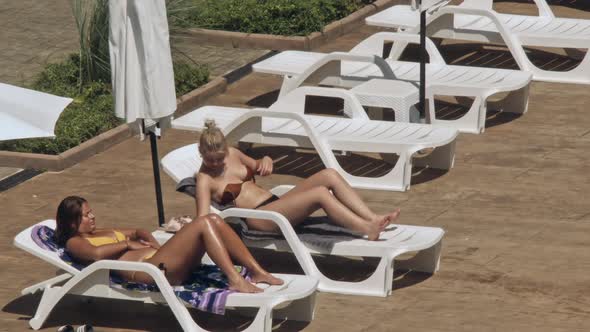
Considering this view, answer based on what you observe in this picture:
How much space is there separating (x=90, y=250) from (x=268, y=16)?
7694 mm

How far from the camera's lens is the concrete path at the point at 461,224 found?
32.8 feet

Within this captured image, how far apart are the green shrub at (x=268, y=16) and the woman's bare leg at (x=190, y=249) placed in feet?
23.5

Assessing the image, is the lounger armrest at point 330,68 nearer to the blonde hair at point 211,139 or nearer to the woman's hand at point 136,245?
the blonde hair at point 211,139

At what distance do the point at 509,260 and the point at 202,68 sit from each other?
5.64 metres

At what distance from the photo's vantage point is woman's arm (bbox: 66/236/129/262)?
9898 millimetres

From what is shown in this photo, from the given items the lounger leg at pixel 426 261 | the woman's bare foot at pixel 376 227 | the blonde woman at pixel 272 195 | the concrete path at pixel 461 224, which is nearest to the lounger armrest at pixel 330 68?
the concrete path at pixel 461 224

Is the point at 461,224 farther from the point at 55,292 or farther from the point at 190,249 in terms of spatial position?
the point at 55,292

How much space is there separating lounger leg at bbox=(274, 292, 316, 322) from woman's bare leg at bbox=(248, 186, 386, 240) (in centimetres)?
71

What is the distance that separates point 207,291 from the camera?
9.64m

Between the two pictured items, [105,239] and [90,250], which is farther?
[105,239]

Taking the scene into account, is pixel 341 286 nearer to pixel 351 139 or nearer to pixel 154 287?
pixel 154 287

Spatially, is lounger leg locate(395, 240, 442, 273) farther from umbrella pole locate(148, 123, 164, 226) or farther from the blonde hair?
umbrella pole locate(148, 123, 164, 226)

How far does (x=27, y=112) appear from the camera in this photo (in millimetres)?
9914

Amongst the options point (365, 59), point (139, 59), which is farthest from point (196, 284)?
point (365, 59)
